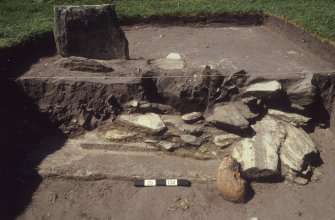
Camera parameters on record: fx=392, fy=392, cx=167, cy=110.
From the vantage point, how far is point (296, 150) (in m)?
5.22

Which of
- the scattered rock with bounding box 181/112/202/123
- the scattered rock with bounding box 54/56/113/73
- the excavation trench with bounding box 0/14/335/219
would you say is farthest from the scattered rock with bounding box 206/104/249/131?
the scattered rock with bounding box 54/56/113/73

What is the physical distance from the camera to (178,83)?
5.71 m

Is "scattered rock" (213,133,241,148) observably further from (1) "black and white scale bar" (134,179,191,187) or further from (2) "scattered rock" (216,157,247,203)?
(1) "black and white scale bar" (134,179,191,187)

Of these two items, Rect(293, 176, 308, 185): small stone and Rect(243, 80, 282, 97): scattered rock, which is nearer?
Rect(293, 176, 308, 185): small stone

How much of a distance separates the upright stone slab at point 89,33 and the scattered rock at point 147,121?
4.34ft

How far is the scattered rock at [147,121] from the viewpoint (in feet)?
17.7

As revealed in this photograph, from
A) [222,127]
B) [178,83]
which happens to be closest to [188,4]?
[178,83]

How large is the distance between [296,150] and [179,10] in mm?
4390

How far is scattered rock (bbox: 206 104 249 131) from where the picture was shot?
5.31m

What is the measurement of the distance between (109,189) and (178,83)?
1.81 m

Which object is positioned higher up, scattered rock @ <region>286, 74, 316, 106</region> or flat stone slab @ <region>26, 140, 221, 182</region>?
scattered rock @ <region>286, 74, 316, 106</region>

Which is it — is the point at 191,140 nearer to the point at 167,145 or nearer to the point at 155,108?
the point at 167,145

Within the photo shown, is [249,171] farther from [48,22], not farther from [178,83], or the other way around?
[48,22]

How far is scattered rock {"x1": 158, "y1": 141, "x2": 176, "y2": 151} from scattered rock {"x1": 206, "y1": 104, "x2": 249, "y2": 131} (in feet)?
2.03
